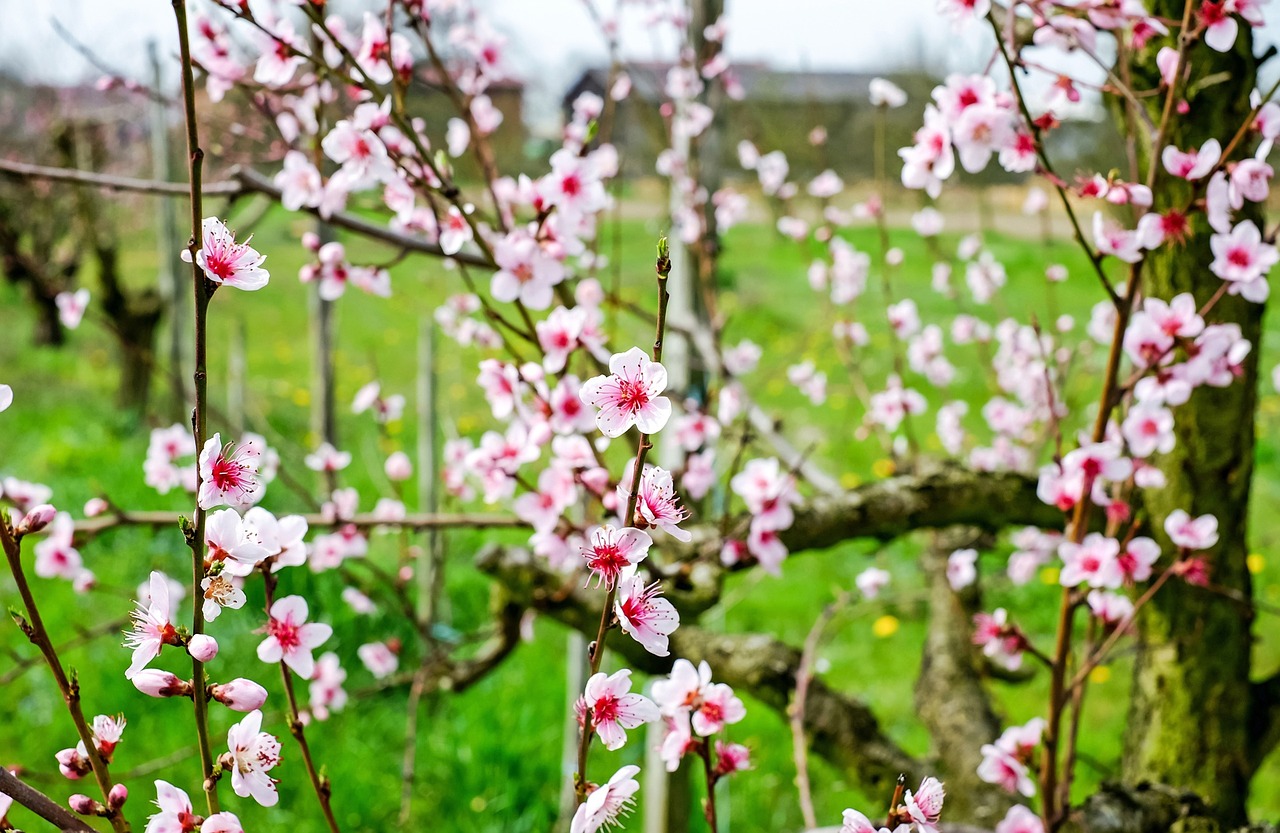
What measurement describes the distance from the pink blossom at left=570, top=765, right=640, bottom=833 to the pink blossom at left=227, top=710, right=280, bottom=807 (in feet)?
0.89

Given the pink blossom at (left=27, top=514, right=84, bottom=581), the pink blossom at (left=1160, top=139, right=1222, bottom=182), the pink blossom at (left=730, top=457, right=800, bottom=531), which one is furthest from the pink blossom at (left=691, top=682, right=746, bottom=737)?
the pink blossom at (left=27, top=514, right=84, bottom=581)

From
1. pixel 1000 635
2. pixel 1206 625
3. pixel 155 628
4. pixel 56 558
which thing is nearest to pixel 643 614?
pixel 155 628

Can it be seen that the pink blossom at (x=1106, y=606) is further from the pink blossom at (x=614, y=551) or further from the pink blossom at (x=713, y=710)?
the pink blossom at (x=614, y=551)

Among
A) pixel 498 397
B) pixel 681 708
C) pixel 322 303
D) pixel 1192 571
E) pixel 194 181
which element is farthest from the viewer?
pixel 322 303

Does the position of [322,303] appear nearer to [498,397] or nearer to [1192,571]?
[498,397]

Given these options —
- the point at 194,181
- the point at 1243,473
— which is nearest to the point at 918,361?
the point at 1243,473

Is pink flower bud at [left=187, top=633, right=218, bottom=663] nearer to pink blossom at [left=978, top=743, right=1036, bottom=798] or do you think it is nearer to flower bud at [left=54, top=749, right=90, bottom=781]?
flower bud at [left=54, top=749, right=90, bottom=781]

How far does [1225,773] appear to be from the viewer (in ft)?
6.32

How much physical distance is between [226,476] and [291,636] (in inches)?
13.7

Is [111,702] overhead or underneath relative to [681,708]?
underneath

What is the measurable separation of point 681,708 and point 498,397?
940mm

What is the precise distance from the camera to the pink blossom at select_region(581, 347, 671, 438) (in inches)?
31.3

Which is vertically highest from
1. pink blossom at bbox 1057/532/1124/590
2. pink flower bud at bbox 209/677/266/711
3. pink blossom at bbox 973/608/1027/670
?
pink flower bud at bbox 209/677/266/711

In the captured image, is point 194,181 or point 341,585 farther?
point 341,585
